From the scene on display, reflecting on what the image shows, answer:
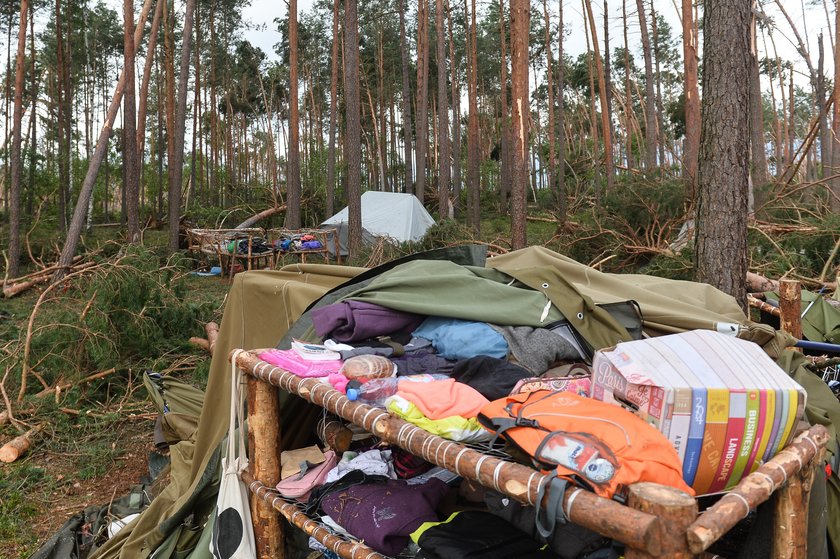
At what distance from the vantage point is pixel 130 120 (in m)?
12.5

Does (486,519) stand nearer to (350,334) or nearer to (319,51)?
(350,334)

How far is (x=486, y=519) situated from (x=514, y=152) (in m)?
8.61

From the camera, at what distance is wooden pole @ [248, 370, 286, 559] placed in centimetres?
293

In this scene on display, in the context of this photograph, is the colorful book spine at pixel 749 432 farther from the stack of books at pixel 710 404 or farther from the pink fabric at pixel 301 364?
the pink fabric at pixel 301 364

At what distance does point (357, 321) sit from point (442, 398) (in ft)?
2.72

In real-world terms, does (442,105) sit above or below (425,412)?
above

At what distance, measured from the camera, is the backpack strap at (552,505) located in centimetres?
161

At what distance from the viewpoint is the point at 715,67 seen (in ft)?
16.0

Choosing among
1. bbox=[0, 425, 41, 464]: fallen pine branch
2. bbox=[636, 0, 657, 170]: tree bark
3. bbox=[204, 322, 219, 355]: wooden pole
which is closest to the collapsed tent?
bbox=[0, 425, 41, 464]: fallen pine branch

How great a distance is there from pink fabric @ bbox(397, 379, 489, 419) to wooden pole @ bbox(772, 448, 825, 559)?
3.09 ft

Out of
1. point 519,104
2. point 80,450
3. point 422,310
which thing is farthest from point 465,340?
point 519,104

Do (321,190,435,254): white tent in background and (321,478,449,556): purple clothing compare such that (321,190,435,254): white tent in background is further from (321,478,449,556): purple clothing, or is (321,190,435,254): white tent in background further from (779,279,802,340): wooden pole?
(321,478,449,556): purple clothing

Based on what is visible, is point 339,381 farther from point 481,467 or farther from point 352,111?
point 352,111

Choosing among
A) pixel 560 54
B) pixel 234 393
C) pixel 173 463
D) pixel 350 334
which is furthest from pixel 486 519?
pixel 560 54
